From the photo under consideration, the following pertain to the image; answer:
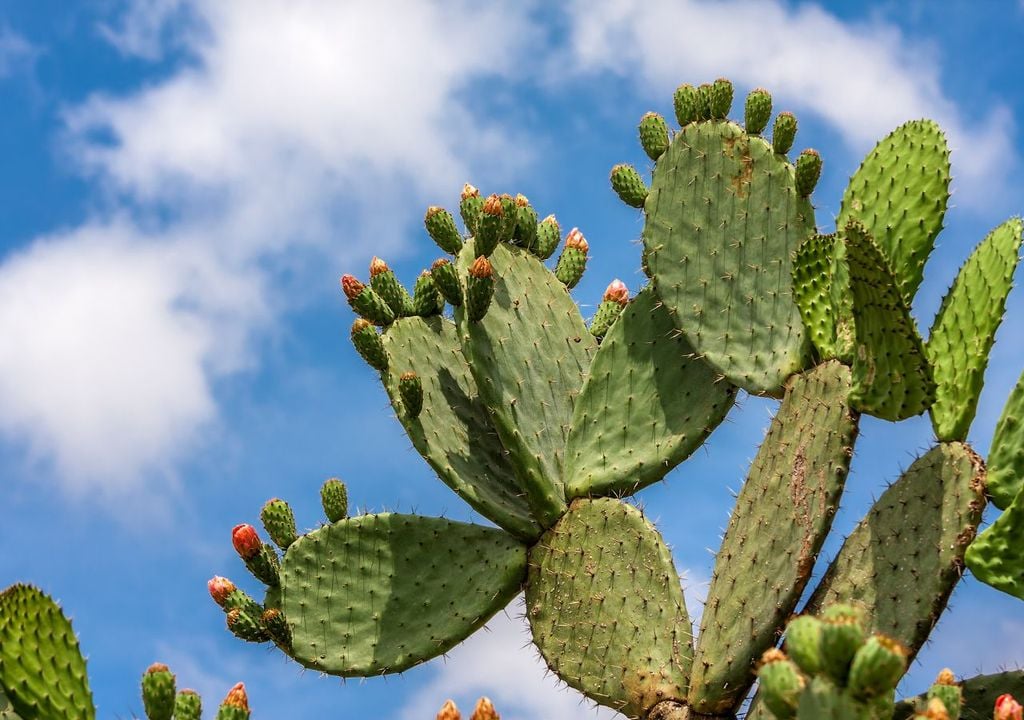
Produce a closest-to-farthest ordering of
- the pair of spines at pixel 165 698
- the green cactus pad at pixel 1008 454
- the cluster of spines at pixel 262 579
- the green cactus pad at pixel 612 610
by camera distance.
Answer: the pair of spines at pixel 165 698
the green cactus pad at pixel 1008 454
the green cactus pad at pixel 612 610
the cluster of spines at pixel 262 579

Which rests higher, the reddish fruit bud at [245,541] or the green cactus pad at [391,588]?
the reddish fruit bud at [245,541]

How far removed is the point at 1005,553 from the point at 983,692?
0.47m

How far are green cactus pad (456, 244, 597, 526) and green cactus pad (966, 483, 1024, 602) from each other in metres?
1.44

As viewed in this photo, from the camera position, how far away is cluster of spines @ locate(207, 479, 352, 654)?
14.1 ft

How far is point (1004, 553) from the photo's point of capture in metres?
3.32

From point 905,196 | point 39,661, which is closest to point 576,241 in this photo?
point 905,196

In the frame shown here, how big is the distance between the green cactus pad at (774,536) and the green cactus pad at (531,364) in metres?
0.71

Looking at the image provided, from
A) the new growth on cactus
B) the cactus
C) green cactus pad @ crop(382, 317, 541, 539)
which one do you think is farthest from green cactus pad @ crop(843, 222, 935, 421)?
the cactus

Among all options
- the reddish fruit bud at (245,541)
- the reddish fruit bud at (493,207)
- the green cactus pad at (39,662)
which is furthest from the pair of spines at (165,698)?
the reddish fruit bud at (493,207)

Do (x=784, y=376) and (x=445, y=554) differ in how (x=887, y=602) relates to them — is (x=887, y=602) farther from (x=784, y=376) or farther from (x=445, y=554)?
(x=445, y=554)

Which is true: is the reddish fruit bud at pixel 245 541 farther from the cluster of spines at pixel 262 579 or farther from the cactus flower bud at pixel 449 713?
the cactus flower bud at pixel 449 713

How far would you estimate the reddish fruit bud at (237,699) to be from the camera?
107 inches

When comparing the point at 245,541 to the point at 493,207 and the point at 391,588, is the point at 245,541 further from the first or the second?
the point at 493,207

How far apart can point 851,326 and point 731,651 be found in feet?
3.27
